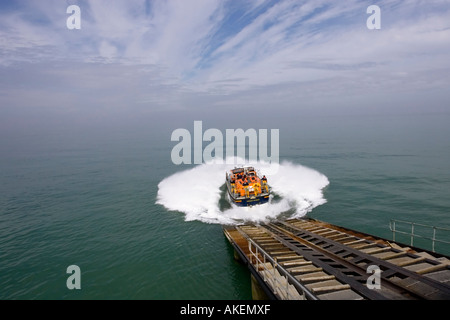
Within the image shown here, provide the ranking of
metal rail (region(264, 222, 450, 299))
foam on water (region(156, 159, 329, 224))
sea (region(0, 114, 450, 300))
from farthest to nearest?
foam on water (region(156, 159, 329, 224)), sea (region(0, 114, 450, 300)), metal rail (region(264, 222, 450, 299))

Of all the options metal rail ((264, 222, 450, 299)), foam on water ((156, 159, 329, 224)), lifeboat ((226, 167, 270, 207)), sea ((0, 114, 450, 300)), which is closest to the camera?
metal rail ((264, 222, 450, 299))

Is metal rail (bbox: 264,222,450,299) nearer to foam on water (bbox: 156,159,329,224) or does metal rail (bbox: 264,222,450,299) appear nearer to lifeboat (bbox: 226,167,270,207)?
foam on water (bbox: 156,159,329,224)

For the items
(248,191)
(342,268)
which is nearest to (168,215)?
(248,191)

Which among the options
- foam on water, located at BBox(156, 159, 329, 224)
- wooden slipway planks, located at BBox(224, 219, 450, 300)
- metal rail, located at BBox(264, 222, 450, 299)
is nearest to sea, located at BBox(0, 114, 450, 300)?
foam on water, located at BBox(156, 159, 329, 224)

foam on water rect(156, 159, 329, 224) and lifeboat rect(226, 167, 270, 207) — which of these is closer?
foam on water rect(156, 159, 329, 224)

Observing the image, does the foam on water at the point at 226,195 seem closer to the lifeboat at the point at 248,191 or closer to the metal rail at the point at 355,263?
the lifeboat at the point at 248,191

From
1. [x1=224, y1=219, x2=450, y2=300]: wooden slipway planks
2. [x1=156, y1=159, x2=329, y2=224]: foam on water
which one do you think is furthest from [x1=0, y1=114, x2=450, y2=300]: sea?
[x1=224, y1=219, x2=450, y2=300]: wooden slipway planks

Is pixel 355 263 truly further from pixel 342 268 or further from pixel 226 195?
pixel 226 195
